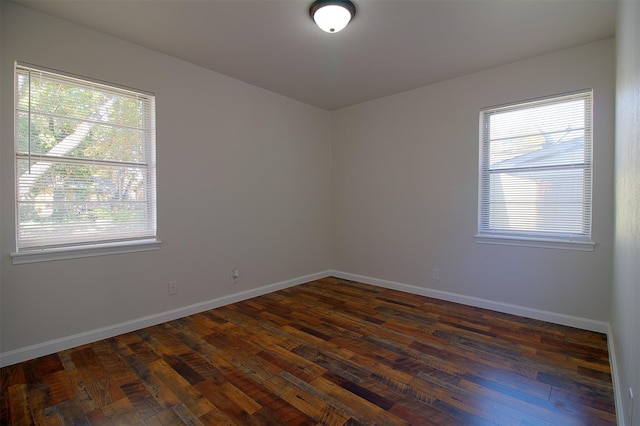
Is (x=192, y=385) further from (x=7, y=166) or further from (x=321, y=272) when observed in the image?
(x=321, y=272)

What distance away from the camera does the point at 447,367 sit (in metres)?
2.29

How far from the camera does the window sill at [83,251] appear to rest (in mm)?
2394

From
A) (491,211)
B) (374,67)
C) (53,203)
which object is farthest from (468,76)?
(53,203)

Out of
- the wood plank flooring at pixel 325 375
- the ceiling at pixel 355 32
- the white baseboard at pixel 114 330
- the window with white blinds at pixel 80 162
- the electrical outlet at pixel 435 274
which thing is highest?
the ceiling at pixel 355 32

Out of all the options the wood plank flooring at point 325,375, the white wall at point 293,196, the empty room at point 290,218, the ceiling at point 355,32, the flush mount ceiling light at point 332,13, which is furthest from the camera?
the white wall at point 293,196

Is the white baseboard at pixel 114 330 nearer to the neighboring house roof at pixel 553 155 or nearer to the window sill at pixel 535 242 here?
the window sill at pixel 535 242

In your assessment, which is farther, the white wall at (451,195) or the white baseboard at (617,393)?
the white wall at (451,195)

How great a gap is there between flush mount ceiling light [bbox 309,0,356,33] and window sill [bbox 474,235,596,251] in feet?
8.94

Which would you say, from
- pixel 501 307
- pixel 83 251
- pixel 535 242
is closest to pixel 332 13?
pixel 83 251

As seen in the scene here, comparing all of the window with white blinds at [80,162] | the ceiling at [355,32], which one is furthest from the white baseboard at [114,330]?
→ the ceiling at [355,32]

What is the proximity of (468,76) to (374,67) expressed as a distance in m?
1.17

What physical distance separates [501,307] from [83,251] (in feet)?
13.9

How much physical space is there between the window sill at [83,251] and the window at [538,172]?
145 inches

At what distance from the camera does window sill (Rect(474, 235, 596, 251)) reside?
2951mm
